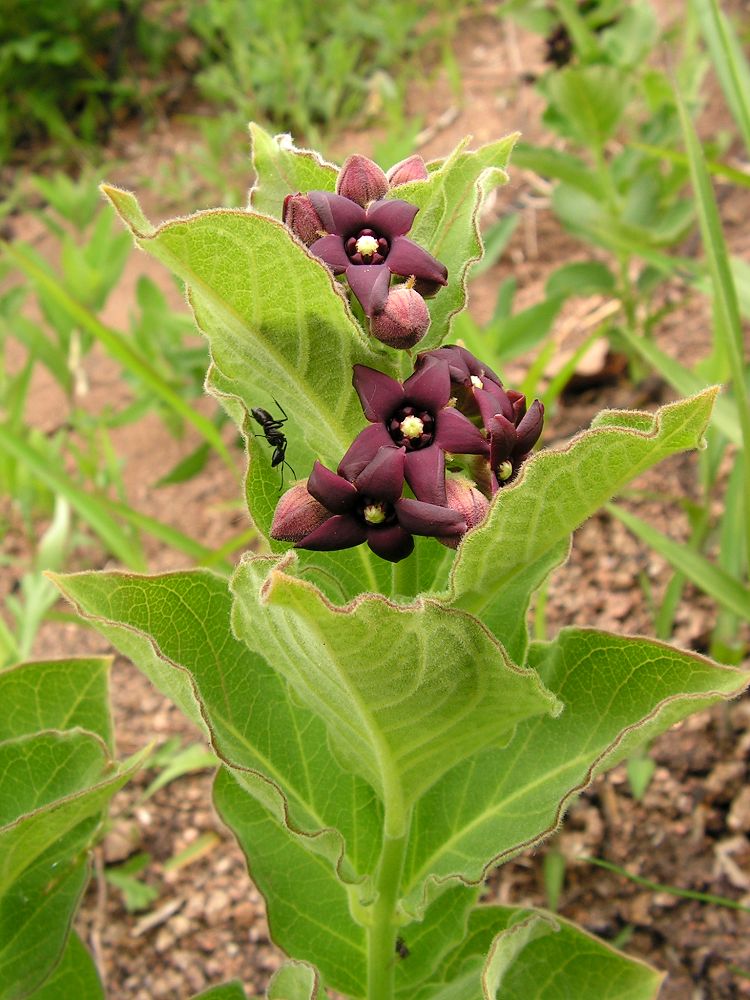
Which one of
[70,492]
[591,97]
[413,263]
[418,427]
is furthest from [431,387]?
[591,97]

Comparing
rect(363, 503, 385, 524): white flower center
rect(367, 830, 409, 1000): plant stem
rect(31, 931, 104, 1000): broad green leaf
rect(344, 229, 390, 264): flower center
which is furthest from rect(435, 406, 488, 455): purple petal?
rect(31, 931, 104, 1000): broad green leaf

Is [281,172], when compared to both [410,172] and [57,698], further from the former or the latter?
[57,698]

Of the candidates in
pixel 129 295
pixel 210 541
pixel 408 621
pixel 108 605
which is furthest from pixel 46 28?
pixel 408 621

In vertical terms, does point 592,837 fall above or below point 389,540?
below

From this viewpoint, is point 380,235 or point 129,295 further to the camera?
point 129,295

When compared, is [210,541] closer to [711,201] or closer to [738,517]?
[738,517]

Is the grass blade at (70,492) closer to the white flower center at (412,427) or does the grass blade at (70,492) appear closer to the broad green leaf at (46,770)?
the broad green leaf at (46,770)
